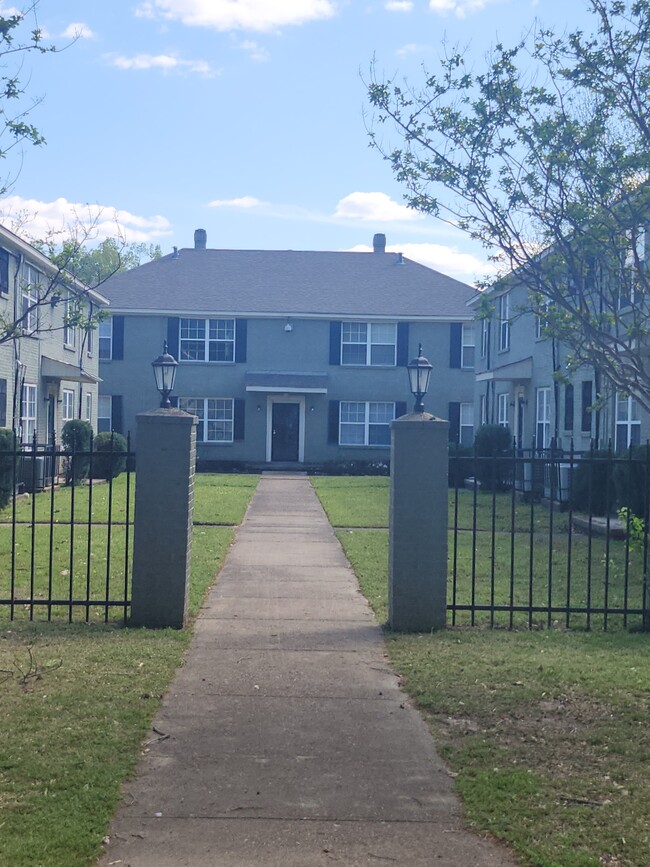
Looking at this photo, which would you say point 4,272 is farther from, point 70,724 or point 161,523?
point 70,724

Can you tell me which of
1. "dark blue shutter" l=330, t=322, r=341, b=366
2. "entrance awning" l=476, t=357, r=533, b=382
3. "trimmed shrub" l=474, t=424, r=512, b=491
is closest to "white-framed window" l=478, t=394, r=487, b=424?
"entrance awning" l=476, t=357, r=533, b=382

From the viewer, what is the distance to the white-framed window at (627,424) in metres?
18.2

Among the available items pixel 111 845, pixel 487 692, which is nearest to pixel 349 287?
pixel 487 692

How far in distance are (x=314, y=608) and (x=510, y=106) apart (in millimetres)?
4711

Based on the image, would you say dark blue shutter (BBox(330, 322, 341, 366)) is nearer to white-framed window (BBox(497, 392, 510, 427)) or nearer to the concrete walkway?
white-framed window (BBox(497, 392, 510, 427))

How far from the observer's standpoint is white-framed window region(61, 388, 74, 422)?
28.7 metres

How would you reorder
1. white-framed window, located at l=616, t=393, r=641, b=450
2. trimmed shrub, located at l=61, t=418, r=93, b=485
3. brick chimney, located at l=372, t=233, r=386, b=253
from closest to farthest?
1. white-framed window, located at l=616, t=393, r=641, b=450
2. trimmed shrub, located at l=61, t=418, r=93, b=485
3. brick chimney, located at l=372, t=233, r=386, b=253

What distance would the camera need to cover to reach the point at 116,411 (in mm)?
34500

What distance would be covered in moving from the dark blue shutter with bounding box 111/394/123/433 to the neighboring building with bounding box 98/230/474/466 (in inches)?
1.4

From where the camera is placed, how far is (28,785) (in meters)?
4.74

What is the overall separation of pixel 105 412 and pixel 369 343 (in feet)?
31.1

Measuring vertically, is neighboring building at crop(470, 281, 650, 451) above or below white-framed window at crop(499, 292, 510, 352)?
below

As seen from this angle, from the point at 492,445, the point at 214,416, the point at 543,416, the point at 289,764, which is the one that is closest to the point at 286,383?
the point at 214,416

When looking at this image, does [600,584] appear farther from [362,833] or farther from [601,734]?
[362,833]
